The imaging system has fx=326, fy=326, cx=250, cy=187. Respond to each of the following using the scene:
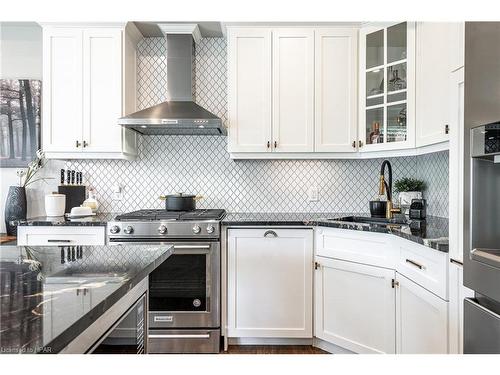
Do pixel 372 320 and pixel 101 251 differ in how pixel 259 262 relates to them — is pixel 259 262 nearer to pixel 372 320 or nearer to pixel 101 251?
pixel 372 320

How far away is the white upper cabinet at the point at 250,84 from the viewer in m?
2.59

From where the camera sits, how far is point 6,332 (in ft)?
1.63

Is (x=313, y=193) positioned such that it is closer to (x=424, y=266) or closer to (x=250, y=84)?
(x=250, y=84)

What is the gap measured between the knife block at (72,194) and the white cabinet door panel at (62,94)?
0.37 meters

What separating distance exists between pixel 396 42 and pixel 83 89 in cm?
241

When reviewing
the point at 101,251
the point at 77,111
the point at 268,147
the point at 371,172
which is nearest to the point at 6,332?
the point at 101,251

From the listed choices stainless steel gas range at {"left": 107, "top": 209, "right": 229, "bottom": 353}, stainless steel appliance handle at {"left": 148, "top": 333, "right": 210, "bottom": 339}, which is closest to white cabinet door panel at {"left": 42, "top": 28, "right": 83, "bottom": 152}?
stainless steel gas range at {"left": 107, "top": 209, "right": 229, "bottom": 353}

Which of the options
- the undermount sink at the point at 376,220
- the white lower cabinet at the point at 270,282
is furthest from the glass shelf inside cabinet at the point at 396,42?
the white lower cabinet at the point at 270,282

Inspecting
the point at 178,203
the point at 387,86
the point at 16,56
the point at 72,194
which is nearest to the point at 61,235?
the point at 72,194

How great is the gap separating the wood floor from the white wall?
89.0 inches

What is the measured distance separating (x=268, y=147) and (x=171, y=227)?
38.3 inches

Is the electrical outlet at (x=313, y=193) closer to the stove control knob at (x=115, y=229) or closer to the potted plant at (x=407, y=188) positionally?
the potted plant at (x=407, y=188)

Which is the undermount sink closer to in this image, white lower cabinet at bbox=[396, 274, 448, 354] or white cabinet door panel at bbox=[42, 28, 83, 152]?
white lower cabinet at bbox=[396, 274, 448, 354]

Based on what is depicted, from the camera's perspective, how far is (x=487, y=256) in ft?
3.26
